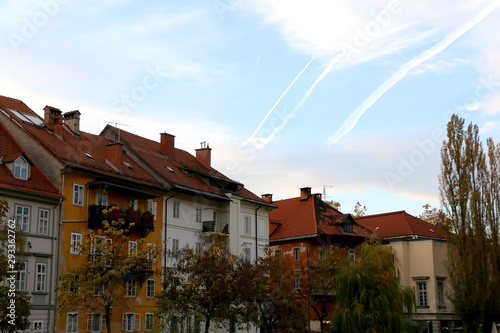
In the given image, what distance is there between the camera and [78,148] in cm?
4262

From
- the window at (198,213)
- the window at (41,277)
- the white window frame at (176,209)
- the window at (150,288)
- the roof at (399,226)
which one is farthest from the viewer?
the roof at (399,226)

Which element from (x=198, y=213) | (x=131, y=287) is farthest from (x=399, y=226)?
(x=131, y=287)

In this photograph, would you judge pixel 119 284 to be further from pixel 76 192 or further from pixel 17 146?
pixel 17 146

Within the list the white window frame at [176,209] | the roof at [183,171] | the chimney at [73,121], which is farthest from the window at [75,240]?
the white window frame at [176,209]

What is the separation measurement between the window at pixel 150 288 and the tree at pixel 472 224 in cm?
2346

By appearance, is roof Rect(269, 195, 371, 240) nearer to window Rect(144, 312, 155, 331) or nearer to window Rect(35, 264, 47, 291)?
window Rect(144, 312, 155, 331)

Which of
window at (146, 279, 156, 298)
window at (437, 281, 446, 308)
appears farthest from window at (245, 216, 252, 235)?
window at (437, 281, 446, 308)

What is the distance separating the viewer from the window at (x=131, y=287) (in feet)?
138

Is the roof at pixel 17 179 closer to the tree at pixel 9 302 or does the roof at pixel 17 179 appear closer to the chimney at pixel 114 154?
the chimney at pixel 114 154

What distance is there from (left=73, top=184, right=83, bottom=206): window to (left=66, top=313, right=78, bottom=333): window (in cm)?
616

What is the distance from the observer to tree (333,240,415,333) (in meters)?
42.9

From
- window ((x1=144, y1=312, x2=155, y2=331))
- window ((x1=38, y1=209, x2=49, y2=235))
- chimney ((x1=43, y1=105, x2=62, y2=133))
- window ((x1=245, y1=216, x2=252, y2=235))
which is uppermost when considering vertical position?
chimney ((x1=43, y1=105, x2=62, y2=133))

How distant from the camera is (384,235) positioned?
69.5m

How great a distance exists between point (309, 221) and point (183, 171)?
660 inches
